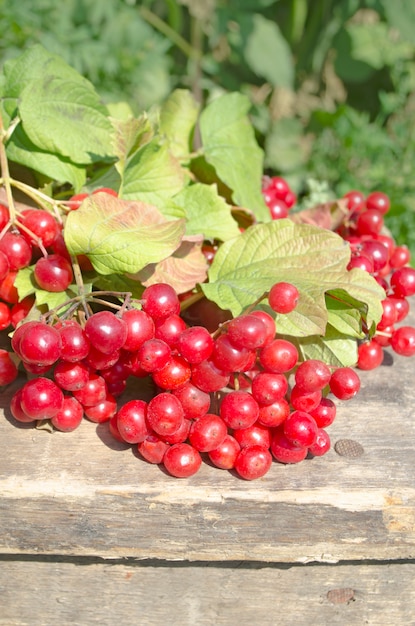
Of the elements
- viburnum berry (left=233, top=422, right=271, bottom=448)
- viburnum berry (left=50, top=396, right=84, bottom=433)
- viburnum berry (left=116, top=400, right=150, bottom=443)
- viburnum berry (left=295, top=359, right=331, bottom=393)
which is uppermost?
viburnum berry (left=295, top=359, right=331, bottom=393)

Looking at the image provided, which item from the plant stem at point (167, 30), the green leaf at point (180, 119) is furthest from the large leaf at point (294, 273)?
the plant stem at point (167, 30)

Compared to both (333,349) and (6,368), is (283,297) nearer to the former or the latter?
(333,349)

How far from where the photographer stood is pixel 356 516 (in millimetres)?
799

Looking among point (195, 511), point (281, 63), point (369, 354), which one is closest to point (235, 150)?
point (369, 354)

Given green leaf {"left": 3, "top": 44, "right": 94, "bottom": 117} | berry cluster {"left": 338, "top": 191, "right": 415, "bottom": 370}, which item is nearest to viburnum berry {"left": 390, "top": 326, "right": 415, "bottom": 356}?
berry cluster {"left": 338, "top": 191, "right": 415, "bottom": 370}

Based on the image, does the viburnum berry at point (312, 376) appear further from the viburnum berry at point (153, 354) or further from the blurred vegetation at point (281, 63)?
the blurred vegetation at point (281, 63)

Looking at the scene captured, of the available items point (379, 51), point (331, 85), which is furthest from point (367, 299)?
point (331, 85)

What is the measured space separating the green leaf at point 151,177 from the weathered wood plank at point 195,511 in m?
0.40

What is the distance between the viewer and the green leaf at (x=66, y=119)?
98 cm

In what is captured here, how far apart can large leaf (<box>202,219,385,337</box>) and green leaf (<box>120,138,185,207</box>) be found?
0.13 metres

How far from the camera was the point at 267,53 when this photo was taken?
7.85ft

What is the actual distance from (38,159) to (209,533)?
0.60 metres

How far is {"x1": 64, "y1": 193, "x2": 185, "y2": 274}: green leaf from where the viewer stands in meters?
0.82

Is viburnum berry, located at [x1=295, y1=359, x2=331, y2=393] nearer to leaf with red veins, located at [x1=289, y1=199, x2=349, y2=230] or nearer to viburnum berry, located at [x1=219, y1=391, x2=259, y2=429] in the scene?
viburnum berry, located at [x1=219, y1=391, x2=259, y2=429]
